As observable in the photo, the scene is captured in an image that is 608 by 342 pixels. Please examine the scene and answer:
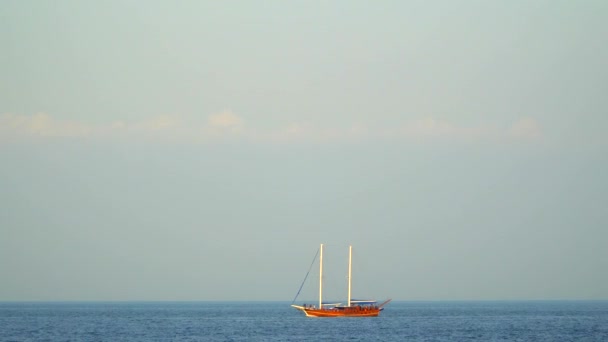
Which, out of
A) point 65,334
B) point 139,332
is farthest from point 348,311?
point 65,334

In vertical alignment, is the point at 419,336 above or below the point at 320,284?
A: below

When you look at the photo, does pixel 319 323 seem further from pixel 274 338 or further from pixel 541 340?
pixel 541 340

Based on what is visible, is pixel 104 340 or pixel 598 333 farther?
pixel 598 333

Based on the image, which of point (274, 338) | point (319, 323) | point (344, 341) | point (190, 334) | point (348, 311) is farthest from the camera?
point (348, 311)

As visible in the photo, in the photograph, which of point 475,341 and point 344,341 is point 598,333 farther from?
point 344,341

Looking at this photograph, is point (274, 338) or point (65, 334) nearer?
point (274, 338)

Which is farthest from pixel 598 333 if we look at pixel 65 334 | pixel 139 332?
pixel 65 334

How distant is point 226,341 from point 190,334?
14.5 metres

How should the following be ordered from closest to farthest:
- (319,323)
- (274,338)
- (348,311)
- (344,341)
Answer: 1. (344,341)
2. (274,338)
3. (319,323)
4. (348,311)

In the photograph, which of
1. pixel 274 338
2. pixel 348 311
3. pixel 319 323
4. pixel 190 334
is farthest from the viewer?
pixel 348 311

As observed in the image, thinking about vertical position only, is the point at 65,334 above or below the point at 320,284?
below

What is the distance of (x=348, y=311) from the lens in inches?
5448

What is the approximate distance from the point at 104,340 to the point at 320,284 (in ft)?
162

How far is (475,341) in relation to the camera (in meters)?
91.8
